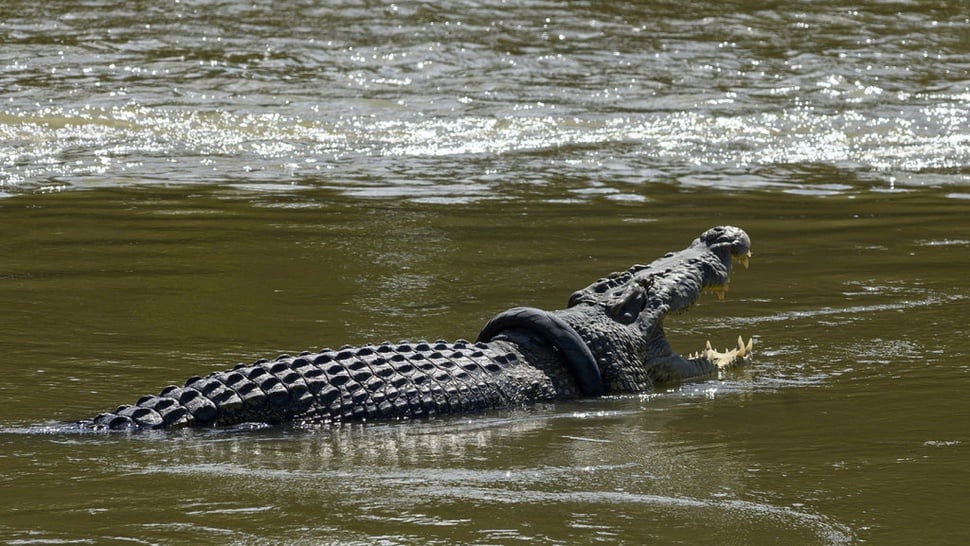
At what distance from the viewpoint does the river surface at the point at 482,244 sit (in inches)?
167

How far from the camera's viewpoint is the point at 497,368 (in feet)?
18.5

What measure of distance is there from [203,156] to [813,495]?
8.84m

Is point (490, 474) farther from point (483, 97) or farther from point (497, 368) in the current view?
point (483, 97)

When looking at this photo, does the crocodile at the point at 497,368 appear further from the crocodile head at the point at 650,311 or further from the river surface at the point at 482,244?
the river surface at the point at 482,244

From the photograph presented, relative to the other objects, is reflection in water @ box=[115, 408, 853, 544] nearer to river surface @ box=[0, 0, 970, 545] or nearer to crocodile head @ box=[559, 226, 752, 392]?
river surface @ box=[0, 0, 970, 545]

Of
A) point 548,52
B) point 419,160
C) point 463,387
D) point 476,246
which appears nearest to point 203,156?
point 419,160

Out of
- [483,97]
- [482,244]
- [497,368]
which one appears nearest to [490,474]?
[497,368]

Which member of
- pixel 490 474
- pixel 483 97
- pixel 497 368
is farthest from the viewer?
pixel 483 97

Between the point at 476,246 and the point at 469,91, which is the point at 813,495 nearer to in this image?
the point at 476,246

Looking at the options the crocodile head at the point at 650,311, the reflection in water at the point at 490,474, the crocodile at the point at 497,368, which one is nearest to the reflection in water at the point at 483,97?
the crocodile head at the point at 650,311

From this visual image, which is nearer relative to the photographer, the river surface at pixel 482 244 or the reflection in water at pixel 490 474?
the reflection in water at pixel 490 474

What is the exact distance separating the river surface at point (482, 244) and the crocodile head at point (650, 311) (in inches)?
4.6

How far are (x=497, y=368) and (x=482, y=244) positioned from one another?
3.36 metres

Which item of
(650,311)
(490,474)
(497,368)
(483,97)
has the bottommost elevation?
(490,474)
